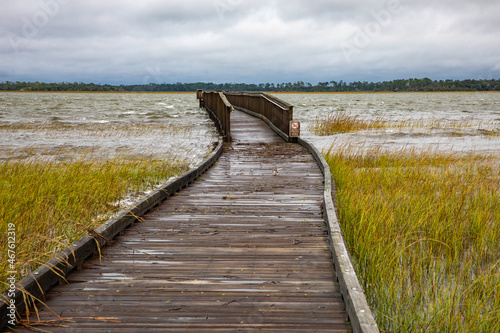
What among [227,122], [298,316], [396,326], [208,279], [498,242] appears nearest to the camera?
[298,316]

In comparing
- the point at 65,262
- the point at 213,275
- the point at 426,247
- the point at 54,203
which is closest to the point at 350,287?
the point at 213,275

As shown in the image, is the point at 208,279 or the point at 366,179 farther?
the point at 366,179

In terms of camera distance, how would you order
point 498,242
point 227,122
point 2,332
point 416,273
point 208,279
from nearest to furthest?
point 2,332, point 208,279, point 416,273, point 498,242, point 227,122

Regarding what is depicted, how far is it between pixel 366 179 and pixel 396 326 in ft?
19.8

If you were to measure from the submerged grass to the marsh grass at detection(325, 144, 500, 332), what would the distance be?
3071 mm

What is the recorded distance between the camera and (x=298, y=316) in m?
3.20

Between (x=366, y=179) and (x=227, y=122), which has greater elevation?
(x=227, y=122)

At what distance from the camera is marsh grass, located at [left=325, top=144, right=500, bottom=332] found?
376 centimetres

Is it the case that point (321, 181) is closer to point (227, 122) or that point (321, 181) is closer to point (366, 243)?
point (366, 243)

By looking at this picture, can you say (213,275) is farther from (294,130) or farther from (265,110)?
(265,110)

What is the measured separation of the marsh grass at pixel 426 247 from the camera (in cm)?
376

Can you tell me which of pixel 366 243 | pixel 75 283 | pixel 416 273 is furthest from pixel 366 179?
pixel 75 283

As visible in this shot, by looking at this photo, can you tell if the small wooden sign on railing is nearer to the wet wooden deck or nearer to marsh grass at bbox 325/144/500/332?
marsh grass at bbox 325/144/500/332

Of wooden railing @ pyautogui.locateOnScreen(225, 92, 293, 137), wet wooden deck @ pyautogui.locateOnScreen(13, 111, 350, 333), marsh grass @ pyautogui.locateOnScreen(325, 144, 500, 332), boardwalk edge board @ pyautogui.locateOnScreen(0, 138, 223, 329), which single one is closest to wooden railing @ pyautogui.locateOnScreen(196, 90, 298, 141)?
wooden railing @ pyautogui.locateOnScreen(225, 92, 293, 137)
